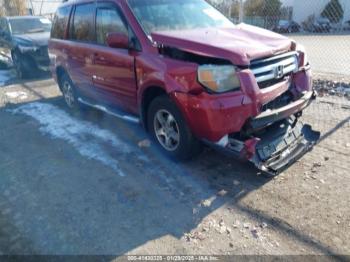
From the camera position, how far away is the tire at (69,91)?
6.01 m

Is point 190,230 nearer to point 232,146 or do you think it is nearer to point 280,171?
point 232,146

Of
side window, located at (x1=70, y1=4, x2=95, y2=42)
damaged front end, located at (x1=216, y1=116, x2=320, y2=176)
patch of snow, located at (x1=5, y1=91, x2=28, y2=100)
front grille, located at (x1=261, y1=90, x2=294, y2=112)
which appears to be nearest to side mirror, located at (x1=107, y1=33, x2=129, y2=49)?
side window, located at (x1=70, y1=4, x2=95, y2=42)

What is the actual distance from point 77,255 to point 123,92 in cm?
244

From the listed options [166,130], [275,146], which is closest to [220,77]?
[275,146]

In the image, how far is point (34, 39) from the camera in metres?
9.44

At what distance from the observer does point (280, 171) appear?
3498 millimetres

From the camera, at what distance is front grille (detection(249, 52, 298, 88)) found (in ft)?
10.4

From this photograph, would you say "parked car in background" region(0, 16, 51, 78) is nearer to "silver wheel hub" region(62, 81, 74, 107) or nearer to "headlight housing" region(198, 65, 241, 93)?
"silver wheel hub" region(62, 81, 74, 107)

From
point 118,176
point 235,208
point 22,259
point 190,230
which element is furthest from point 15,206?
point 235,208

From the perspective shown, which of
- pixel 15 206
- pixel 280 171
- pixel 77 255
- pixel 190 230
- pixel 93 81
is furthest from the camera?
pixel 93 81

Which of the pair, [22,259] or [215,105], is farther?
[215,105]

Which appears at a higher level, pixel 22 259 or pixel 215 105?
pixel 215 105

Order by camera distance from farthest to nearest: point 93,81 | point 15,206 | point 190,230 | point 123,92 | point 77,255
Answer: point 93,81, point 123,92, point 15,206, point 190,230, point 77,255

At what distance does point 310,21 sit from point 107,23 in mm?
22678
